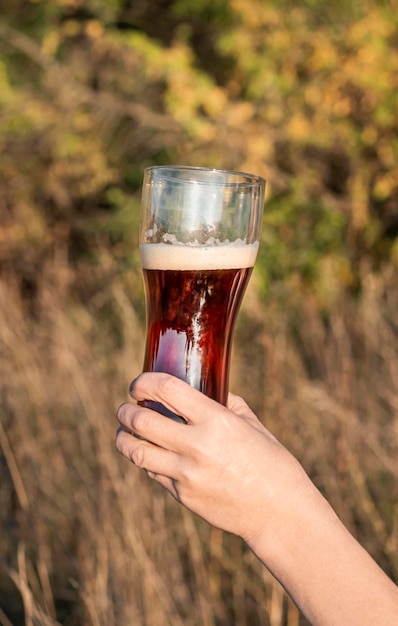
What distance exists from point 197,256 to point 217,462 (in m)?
0.27

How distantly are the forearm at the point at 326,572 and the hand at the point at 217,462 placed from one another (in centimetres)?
2

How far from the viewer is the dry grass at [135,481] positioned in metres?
2.15

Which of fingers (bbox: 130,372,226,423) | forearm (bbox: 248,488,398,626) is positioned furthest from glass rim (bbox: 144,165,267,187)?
forearm (bbox: 248,488,398,626)

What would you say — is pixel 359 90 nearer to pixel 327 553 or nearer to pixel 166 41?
pixel 166 41

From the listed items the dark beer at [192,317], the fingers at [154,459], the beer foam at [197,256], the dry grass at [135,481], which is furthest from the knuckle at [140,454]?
the dry grass at [135,481]

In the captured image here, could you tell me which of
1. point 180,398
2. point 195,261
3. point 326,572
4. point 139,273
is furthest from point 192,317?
point 139,273

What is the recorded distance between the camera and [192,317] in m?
1.05

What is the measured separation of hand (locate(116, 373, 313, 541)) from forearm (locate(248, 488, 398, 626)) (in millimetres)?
22

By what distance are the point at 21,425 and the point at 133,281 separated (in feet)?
8.24

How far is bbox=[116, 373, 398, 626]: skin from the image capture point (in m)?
0.88

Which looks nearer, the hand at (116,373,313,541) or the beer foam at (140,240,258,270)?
the hand at (116,373,313,541)

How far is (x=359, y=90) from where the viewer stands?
16.2 feet

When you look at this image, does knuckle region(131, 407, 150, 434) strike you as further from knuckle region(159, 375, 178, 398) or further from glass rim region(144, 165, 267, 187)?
glass rim region(144, 165, 267, 187)

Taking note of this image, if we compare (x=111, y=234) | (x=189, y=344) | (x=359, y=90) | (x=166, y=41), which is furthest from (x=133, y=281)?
(x=189, y=344)
